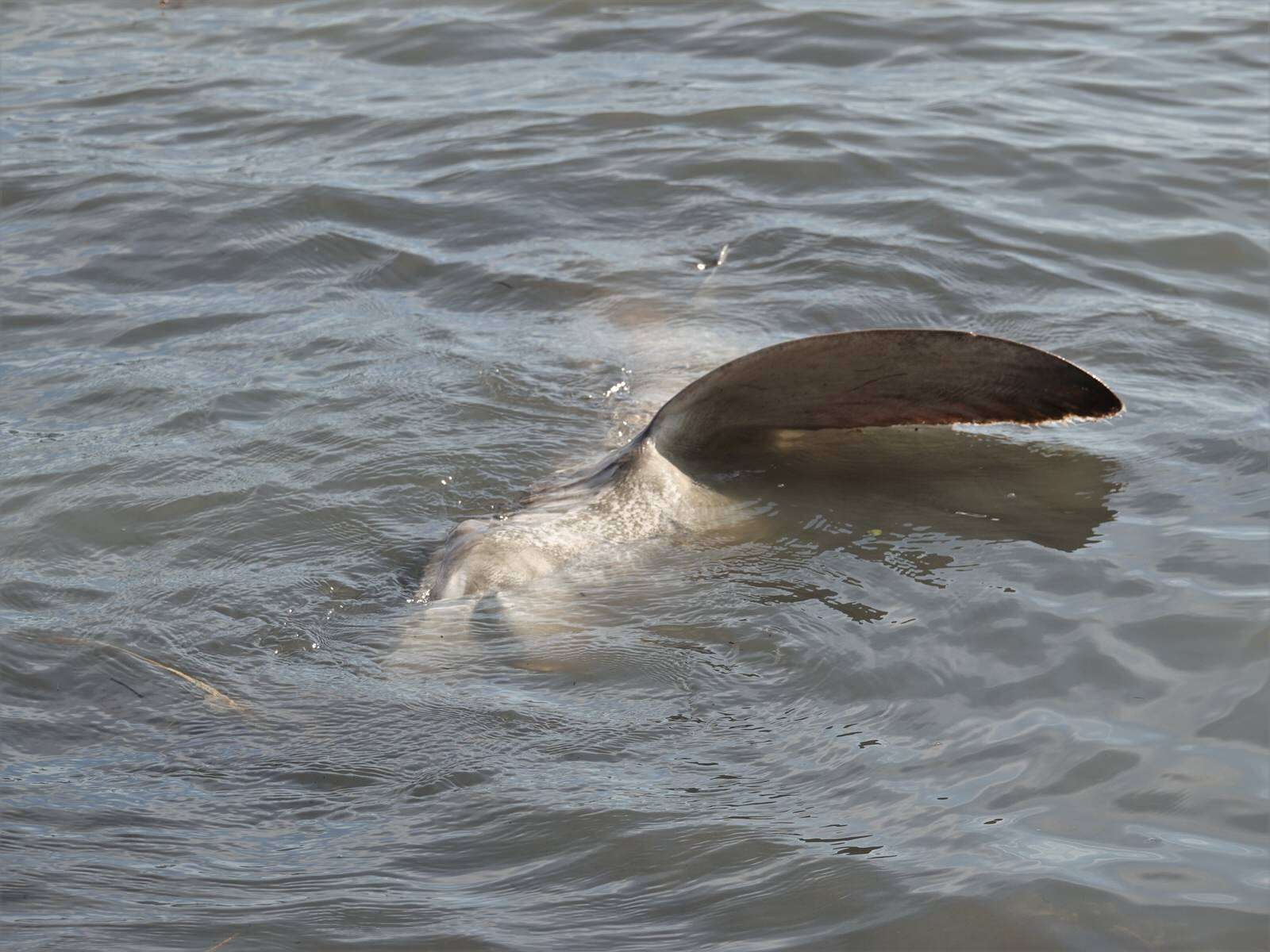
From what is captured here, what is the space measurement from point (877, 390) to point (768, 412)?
0.27 metres

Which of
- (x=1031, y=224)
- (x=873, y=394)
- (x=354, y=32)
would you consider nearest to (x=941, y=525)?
(x=873, y=394)

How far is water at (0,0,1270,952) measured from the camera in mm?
2529

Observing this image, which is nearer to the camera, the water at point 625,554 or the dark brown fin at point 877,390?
the water at point 625,554

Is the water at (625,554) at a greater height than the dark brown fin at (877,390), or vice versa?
Result: the dark brown fin at (877,390)

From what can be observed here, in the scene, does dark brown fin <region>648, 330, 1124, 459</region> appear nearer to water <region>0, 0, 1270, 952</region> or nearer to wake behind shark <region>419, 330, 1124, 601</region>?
wake behind shark <region>419, 330, 1124, 601</region>

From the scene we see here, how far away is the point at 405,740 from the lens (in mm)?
2873

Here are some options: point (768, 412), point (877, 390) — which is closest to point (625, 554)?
point (768, 412)

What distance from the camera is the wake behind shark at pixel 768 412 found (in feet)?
10.9

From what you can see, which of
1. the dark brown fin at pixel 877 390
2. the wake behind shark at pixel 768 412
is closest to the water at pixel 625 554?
the wake behind shark at pixel 768 412

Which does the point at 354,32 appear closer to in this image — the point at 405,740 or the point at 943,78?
the point at 943,78

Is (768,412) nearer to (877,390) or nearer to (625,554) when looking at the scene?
(877,390)

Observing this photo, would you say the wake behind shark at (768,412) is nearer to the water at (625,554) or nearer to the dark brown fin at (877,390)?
the dark brown fin at (877,390)

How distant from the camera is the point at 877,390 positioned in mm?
3467

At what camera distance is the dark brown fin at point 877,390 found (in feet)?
11.0
